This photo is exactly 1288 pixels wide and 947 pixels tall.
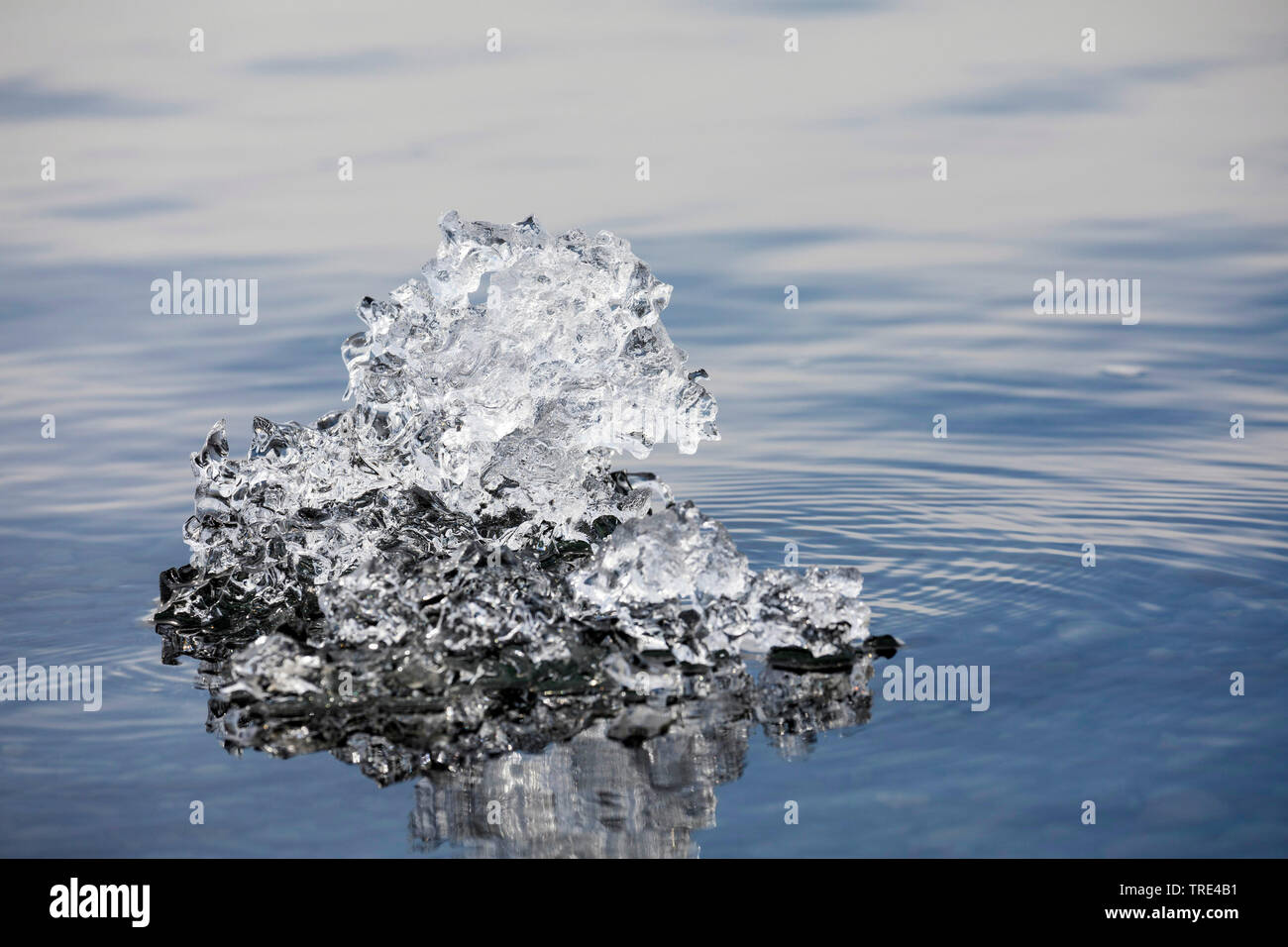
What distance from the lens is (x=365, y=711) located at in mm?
5508

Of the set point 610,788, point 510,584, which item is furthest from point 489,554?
point 610,788

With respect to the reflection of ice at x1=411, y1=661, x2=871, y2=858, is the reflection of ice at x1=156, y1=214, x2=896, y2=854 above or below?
above

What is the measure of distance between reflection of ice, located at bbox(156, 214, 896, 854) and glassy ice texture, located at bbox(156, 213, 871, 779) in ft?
0.04

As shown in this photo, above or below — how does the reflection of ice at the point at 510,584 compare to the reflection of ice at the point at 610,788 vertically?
above

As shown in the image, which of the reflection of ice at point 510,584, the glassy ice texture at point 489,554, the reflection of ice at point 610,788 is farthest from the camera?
the glassy ice texture at point 489,554

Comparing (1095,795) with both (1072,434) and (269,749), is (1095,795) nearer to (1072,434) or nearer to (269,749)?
(269,749)

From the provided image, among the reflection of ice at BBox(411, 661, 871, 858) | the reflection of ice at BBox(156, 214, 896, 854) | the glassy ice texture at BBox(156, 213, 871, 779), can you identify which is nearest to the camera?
the reflection of ice at BBox(411, 661, 871, 858)

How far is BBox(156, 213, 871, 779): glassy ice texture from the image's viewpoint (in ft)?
18.3

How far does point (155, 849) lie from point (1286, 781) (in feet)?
12.4

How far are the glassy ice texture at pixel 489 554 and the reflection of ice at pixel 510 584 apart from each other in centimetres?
1

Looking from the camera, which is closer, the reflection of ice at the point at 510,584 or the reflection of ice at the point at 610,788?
the reflection of ice at the point at 610,788

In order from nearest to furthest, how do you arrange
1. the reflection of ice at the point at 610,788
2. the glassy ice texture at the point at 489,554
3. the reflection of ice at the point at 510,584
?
the reflection of ice at the point at 610,788, the reflection of ice at the point at 510,584, the glassy ice texture at the point at 489,554

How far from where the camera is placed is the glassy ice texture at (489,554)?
559 centimetres

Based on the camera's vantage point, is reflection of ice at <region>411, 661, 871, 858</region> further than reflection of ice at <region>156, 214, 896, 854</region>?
No
